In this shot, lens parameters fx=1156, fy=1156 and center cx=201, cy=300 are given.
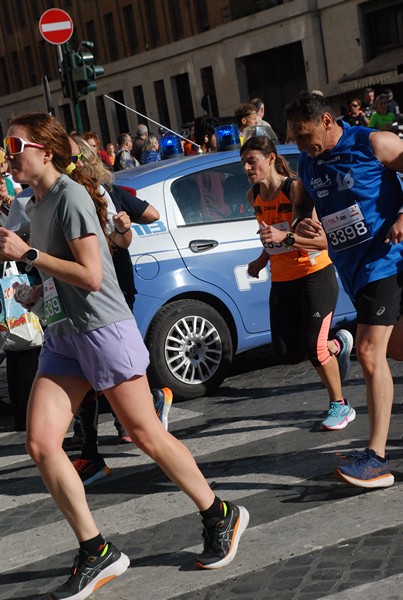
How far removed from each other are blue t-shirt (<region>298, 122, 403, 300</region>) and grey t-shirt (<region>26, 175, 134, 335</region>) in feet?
4.48

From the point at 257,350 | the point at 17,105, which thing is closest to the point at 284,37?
the point at 17,105

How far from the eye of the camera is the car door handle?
8.41 m

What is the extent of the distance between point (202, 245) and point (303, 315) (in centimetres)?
168

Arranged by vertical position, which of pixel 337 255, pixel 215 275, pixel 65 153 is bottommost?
pixel 215 275

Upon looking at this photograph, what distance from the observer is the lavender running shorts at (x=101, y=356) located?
4.57 m

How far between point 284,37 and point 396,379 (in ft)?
125

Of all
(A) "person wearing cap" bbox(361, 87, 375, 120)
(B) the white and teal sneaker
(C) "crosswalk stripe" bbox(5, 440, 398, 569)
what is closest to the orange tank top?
(B) the white and teal sneaker

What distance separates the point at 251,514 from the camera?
5316mm

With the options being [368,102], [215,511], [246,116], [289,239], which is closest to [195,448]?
[289,239]

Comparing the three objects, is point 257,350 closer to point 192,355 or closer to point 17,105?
point 192,355

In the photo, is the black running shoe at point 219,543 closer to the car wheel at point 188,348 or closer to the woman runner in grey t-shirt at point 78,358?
the woman runner in grey t-shirt at point 78,358

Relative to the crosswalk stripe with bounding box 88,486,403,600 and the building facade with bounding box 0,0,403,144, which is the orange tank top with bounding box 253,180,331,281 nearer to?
the crosswalk stripe with bounding box 88,486,403,600

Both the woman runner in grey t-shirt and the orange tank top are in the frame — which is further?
the orange tank top

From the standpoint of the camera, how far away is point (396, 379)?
7.85 m
